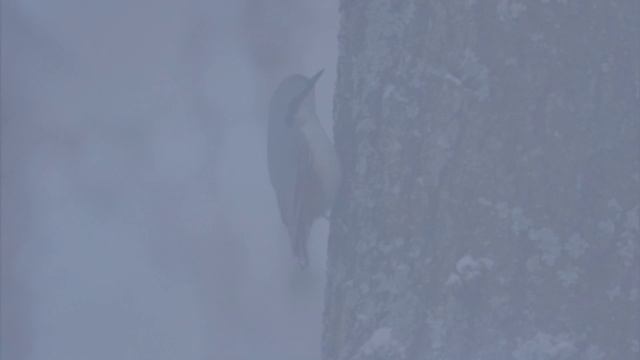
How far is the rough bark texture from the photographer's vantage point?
7.93ft

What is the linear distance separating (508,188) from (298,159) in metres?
1.06

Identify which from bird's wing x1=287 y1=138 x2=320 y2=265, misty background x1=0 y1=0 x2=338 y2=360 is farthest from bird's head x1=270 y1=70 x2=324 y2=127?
misty background x1=0 y1=0 x2=338 y2=360

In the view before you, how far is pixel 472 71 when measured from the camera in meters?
2.50

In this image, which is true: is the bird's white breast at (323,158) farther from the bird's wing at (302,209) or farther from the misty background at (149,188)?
the misty background at (149,188)

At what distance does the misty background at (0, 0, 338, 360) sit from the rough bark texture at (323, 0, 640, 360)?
5340 millimetres

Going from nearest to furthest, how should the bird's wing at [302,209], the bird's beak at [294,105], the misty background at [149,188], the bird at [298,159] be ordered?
the bird at [298,159] < the bird's wing at [302,209] < the bird's beak at [294,105] < the misty background at [149,188]

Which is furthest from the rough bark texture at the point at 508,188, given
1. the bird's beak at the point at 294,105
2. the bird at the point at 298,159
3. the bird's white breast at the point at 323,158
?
the bird's beak at the point at 294,105

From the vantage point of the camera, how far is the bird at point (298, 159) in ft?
10.5

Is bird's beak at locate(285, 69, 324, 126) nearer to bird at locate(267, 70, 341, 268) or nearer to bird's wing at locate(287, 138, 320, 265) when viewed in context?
bird at locate(267, 70, 341, 268)

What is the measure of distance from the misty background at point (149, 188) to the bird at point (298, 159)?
168 inches

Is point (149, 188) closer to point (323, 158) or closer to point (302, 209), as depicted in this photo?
point (302, 209)

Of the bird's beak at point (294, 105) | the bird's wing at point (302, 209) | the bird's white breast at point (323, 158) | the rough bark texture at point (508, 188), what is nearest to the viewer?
the rough bark texture at point (508, 188)

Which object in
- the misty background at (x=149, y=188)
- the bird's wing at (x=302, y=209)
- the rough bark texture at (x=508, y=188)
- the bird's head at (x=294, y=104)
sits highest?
the rough bark texture at (x=508, y=188)

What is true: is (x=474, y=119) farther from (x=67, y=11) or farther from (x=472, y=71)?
(x=67, y=11)
